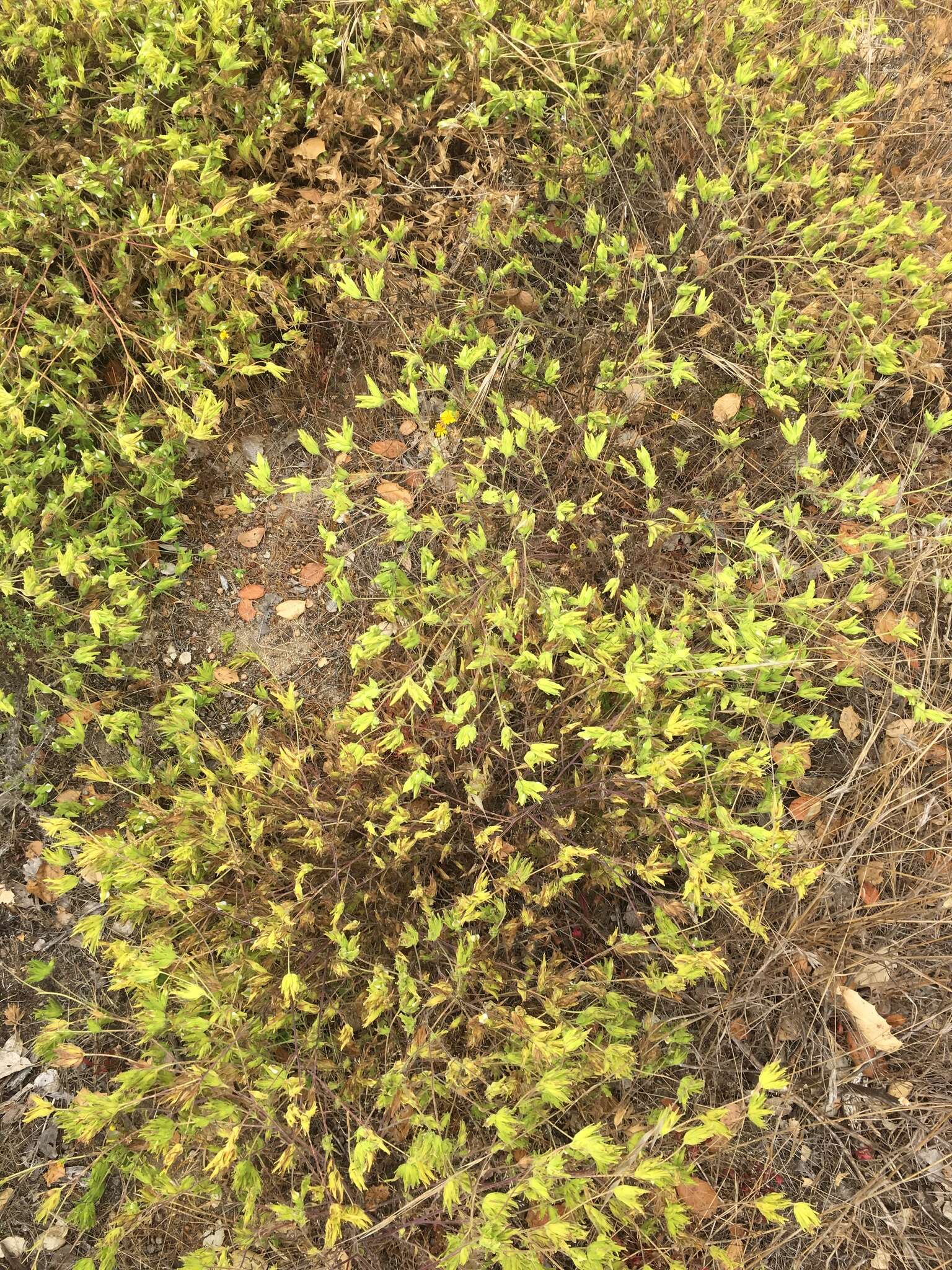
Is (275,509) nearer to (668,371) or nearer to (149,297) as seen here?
(149,297)

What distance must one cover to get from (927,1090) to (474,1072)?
5.35ft

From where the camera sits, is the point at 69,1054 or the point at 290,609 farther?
the point at 290,609

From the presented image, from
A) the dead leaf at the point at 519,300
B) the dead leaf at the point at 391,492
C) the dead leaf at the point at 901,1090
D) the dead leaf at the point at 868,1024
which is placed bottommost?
the dead leaf at the point at 901,1090

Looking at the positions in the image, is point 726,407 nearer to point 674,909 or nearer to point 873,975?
point 674,909

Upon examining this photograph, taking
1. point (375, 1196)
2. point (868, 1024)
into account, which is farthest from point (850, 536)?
point (375, 1196)

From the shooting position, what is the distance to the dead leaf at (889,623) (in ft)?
9.87

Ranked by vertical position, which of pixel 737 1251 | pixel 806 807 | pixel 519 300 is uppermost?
pixel 519 300

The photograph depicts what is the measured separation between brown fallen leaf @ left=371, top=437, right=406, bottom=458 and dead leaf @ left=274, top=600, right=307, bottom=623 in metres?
0.65

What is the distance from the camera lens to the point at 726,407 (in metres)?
3.12

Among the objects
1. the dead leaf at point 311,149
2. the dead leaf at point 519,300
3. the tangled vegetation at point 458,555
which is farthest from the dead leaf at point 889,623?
the dead leaf at point 311,149

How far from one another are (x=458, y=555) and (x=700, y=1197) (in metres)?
2.22

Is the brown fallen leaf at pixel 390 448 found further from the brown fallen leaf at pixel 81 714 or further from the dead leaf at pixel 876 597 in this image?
the dead leaf at pixel 876 597

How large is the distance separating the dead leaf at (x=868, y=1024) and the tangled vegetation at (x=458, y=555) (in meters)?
0.37

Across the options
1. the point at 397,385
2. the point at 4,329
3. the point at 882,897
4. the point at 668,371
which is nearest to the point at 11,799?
the point at 4,329
